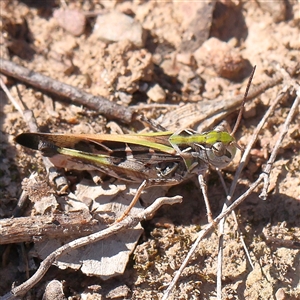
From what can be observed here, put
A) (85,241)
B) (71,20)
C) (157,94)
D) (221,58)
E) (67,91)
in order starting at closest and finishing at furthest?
(85,241), (67,91), (157,94), (221,58), (71,20)

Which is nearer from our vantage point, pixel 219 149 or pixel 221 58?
pixel 219 149

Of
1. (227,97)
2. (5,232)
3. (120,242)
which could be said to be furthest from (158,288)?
(227,97)

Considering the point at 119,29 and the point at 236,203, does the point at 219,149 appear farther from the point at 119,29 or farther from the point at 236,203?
the point at 119,29

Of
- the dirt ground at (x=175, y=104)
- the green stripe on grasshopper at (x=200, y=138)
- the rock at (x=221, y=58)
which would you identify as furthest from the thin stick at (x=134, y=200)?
the rock at (x=221, y=58)

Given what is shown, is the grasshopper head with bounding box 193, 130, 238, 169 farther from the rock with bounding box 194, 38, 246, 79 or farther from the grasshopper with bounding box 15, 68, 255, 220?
the rock with bounding box 194, 38, 246, 79

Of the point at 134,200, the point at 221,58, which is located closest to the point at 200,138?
the point at 134,200

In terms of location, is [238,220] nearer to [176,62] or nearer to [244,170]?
[244,170]
